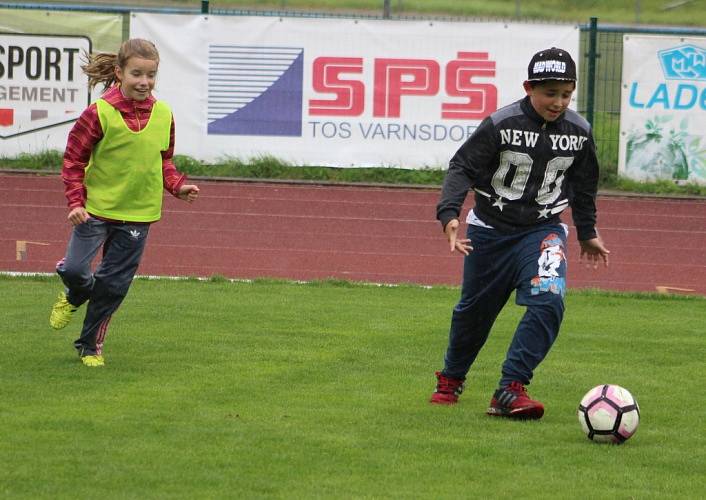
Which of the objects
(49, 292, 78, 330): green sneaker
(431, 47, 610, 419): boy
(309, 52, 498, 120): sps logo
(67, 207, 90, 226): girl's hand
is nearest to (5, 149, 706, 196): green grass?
(309, 52, 498, 120): sps logo

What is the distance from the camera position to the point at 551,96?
6598mm

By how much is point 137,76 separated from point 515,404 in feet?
9.07

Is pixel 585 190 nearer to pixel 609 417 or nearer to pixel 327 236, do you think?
pixel 609 417

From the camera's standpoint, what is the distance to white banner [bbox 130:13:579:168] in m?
18.5

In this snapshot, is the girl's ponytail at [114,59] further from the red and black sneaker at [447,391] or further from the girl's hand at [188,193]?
the red and black sneaker at [447,391]

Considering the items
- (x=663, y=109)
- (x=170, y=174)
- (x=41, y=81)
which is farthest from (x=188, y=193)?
(x=663, y=109)

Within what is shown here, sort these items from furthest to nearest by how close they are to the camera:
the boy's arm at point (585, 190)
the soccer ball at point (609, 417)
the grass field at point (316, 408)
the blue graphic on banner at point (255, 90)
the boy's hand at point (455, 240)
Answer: the blue graphic on banner at point (255, 90) < the boy's arm at point (585, 190) < the boy's hand at point (455, 240) < the soccer ball at point (609, 417) < the grass field at point (316, 408)

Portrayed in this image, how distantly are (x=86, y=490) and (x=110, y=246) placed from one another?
115 inches

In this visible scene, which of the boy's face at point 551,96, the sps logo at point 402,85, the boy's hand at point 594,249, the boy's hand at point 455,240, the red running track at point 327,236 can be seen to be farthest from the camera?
the sps logo at point 402,85

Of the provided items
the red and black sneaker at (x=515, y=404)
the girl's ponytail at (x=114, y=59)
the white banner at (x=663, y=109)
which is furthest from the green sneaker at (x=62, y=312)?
the white banner at (x=663, y=109)

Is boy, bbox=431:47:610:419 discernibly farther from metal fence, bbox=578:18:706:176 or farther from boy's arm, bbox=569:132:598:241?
metal fence, bbox=578:18:706:176

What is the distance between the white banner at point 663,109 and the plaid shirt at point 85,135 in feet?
38.4

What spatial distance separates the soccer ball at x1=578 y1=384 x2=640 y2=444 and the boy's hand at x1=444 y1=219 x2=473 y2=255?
872 mm

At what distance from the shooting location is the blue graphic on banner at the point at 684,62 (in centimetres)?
1825
